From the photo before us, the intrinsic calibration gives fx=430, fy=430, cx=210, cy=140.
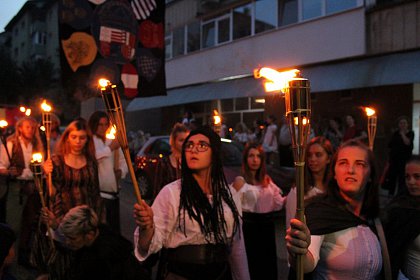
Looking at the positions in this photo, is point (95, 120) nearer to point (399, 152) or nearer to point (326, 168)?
point (326, 168)

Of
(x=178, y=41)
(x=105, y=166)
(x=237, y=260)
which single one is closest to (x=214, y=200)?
(x=237, y=260)

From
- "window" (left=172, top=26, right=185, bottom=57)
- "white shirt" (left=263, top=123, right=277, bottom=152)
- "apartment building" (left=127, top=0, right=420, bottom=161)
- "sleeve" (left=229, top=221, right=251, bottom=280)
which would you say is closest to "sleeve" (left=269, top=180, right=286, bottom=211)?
"sleeve" (left=229, top=221, right=251, bottom=280)

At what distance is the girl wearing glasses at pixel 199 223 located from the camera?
8.54ft

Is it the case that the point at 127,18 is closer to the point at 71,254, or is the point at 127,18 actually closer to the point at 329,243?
the point at 71,254

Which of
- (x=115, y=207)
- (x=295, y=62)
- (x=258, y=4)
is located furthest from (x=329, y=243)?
(x=258, y=4)

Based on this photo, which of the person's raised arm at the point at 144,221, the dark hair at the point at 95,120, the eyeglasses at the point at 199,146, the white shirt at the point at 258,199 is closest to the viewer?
the person's raised arm at the point at 144,221

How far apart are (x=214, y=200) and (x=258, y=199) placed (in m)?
1.46

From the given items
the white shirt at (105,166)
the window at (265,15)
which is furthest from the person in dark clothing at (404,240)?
the window at (265,15)

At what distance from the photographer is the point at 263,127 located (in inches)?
510

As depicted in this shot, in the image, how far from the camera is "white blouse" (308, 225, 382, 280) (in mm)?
2229

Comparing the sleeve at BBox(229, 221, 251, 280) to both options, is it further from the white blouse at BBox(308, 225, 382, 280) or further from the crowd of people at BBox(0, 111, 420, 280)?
the white blouse at BBox(308, 225, 382, 280)

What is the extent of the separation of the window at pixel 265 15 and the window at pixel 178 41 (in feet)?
19.0

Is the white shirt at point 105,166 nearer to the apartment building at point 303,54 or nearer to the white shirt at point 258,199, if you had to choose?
the white shirt at point 258,199

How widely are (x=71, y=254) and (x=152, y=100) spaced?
65.9ft
